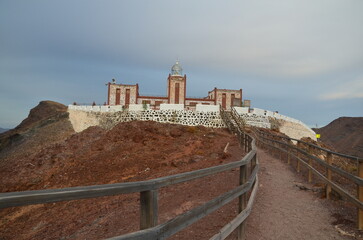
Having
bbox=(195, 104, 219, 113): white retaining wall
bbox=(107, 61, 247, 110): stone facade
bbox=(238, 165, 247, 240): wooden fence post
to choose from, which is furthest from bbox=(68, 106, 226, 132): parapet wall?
bbox=(238, 165, 247, 240): wooden fence post

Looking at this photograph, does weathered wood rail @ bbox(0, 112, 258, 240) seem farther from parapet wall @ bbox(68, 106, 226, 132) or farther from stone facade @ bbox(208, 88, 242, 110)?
stone facade @ bbox(208, 88, 242, 110)

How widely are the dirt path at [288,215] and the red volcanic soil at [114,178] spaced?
24.5 inches

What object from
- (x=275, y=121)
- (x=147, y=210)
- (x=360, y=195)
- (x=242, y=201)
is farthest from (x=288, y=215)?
(x=275, y=121)

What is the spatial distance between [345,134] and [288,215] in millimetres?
86683

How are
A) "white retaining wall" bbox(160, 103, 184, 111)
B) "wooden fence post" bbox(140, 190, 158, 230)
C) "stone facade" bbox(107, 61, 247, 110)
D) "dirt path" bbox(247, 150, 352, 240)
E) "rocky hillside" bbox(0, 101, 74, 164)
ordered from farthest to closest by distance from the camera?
"stone facade" bbox(107, 61, 247, 110), "white retaining wall" bbox(160, 103, 184, 111), "rocky hillside" bbox(0, 101, 74, 164), "dirt path" bbox(247, 150, 352, 240), "wooden fence post" bbox(140, 190, 158, 230)

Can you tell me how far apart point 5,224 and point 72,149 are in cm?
1149

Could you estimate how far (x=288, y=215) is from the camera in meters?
5.17

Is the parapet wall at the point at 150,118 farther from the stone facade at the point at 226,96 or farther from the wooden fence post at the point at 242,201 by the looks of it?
the wooden fence post at the point at 242,201

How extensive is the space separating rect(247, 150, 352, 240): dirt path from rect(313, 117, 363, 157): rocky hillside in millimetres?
61487

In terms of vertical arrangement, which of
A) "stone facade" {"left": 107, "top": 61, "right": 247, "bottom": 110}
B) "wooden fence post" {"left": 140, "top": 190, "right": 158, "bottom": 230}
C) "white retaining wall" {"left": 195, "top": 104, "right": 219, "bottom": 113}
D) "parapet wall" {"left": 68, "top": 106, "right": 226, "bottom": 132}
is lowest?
"wooden fence post" {"left": 140, "top": 190, "right": 158, "bottom": 230}

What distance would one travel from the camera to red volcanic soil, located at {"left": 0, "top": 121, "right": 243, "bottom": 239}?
562 centimetres

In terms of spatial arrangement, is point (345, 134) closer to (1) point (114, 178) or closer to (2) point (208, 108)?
(2) point (208, 108)

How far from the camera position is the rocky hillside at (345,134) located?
61.3m

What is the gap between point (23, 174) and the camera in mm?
17938
